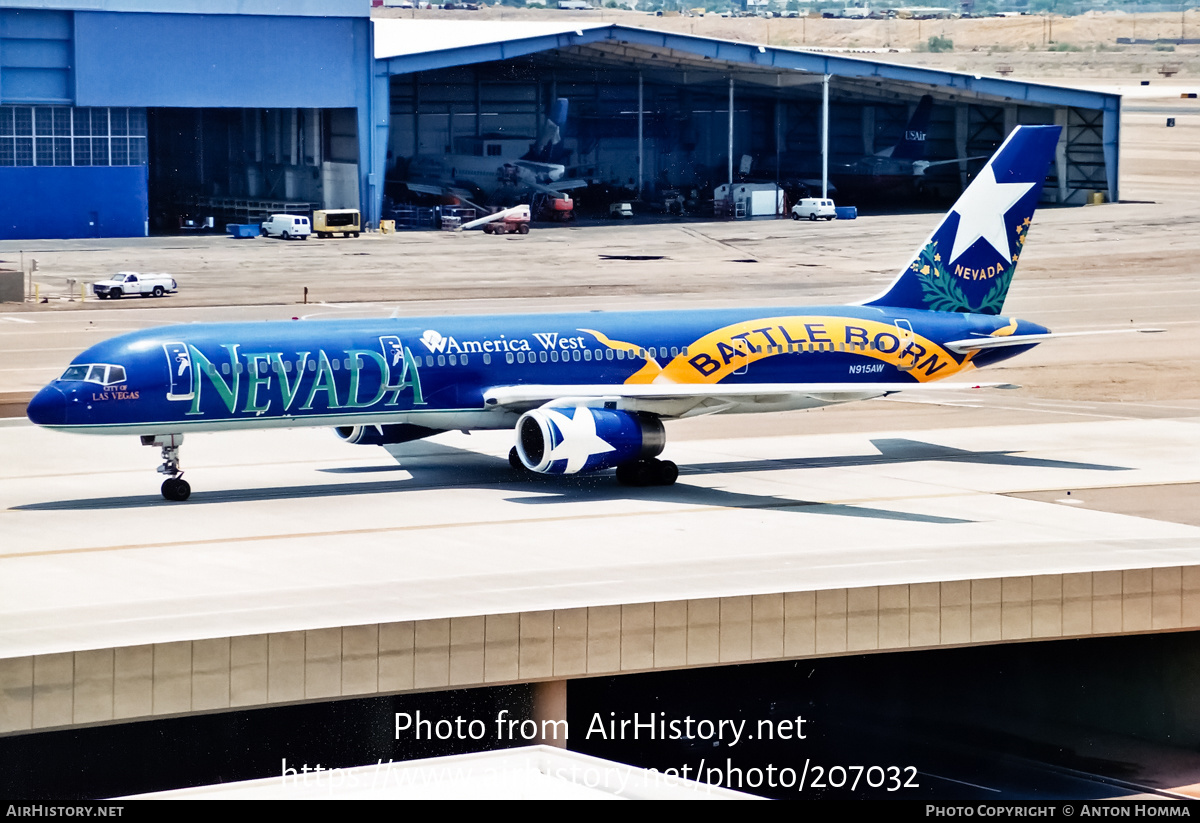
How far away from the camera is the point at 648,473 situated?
4447 cm

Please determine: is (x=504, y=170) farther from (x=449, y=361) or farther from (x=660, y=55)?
(x=449, y=361)

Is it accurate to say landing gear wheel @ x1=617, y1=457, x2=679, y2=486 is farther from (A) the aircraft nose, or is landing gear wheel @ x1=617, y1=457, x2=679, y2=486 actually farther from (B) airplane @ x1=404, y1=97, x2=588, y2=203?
(B) airplane @ x1=404, y1=97, x2=588, y2=203

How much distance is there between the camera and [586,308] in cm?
8906

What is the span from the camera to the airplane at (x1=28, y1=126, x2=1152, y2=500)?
4081 centimetres

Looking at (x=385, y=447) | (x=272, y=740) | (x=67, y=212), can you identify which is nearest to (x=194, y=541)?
(x=272, y=740)

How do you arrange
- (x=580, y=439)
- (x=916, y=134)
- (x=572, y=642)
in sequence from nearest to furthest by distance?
(x=572, y=642) → (x=580, y=439) → (x=916, y=134)

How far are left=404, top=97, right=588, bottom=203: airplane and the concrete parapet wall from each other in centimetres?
11392

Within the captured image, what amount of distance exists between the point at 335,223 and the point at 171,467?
8594cm

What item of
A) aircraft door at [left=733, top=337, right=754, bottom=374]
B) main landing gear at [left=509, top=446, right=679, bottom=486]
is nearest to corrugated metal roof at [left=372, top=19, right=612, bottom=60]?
aircraft door at [left=733, top=337, right=754, bottom=374]

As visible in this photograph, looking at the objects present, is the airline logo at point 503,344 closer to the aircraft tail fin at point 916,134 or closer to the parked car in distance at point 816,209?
the parked car in distance at point 816,209

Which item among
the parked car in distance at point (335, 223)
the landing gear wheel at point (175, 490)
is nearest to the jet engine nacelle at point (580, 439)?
the landing gear wheel at point (175, 490)

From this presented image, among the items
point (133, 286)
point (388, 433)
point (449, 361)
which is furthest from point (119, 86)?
point (449, 361)

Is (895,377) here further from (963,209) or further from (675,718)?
(675,718)

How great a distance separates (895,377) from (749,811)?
36028 mm
